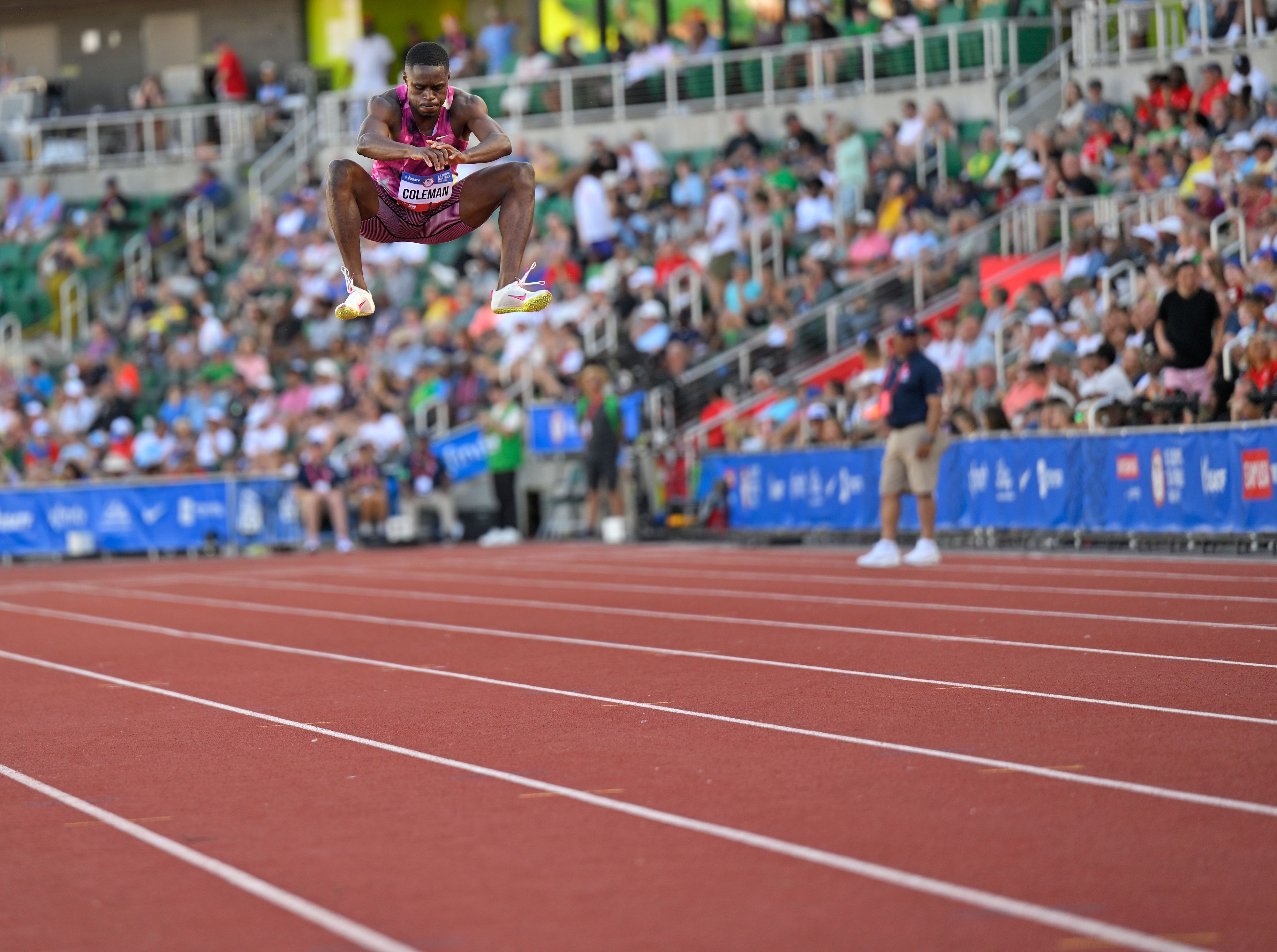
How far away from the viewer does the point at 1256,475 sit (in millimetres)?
14125

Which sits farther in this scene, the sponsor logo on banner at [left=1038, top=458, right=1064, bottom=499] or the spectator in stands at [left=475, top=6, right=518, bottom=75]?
the spectator in stands at [left=475, top=6, right=518, bottom=75]

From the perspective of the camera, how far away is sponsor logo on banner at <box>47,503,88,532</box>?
23469 millimetres

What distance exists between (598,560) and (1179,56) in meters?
9.63

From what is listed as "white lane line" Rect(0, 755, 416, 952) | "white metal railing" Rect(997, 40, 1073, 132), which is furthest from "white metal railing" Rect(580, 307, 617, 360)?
"white lane line" Rect(0, 755, 416, 952)

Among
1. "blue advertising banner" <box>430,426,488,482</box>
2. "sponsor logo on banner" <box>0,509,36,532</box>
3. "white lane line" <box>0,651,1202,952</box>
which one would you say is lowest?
"white lane line" <box>0,651,1202,952</box>

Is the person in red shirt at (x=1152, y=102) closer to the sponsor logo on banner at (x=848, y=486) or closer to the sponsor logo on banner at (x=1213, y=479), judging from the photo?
the sponsor logo on banner at (x=848, y=486)

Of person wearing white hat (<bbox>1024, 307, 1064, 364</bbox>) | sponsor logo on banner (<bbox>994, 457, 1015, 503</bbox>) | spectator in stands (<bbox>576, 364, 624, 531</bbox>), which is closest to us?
sponsor logo on banner (<bbox>994, 457, 1015, 503</bbox>)

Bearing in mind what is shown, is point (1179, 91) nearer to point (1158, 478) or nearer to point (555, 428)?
point (1158, 478)

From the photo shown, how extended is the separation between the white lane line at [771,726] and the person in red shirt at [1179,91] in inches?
509

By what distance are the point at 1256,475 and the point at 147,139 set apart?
23.2m

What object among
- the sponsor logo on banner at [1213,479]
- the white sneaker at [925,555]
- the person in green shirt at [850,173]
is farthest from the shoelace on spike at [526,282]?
the person in green shirt at [850,173]

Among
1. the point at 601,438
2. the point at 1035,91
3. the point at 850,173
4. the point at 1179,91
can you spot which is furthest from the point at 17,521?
the point at 1179,91

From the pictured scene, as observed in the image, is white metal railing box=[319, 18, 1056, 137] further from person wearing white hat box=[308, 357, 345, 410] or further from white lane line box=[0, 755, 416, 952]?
white lane line box=[0, 755, 416, 952]

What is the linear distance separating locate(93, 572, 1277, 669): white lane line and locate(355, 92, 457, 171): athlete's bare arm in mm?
3874
